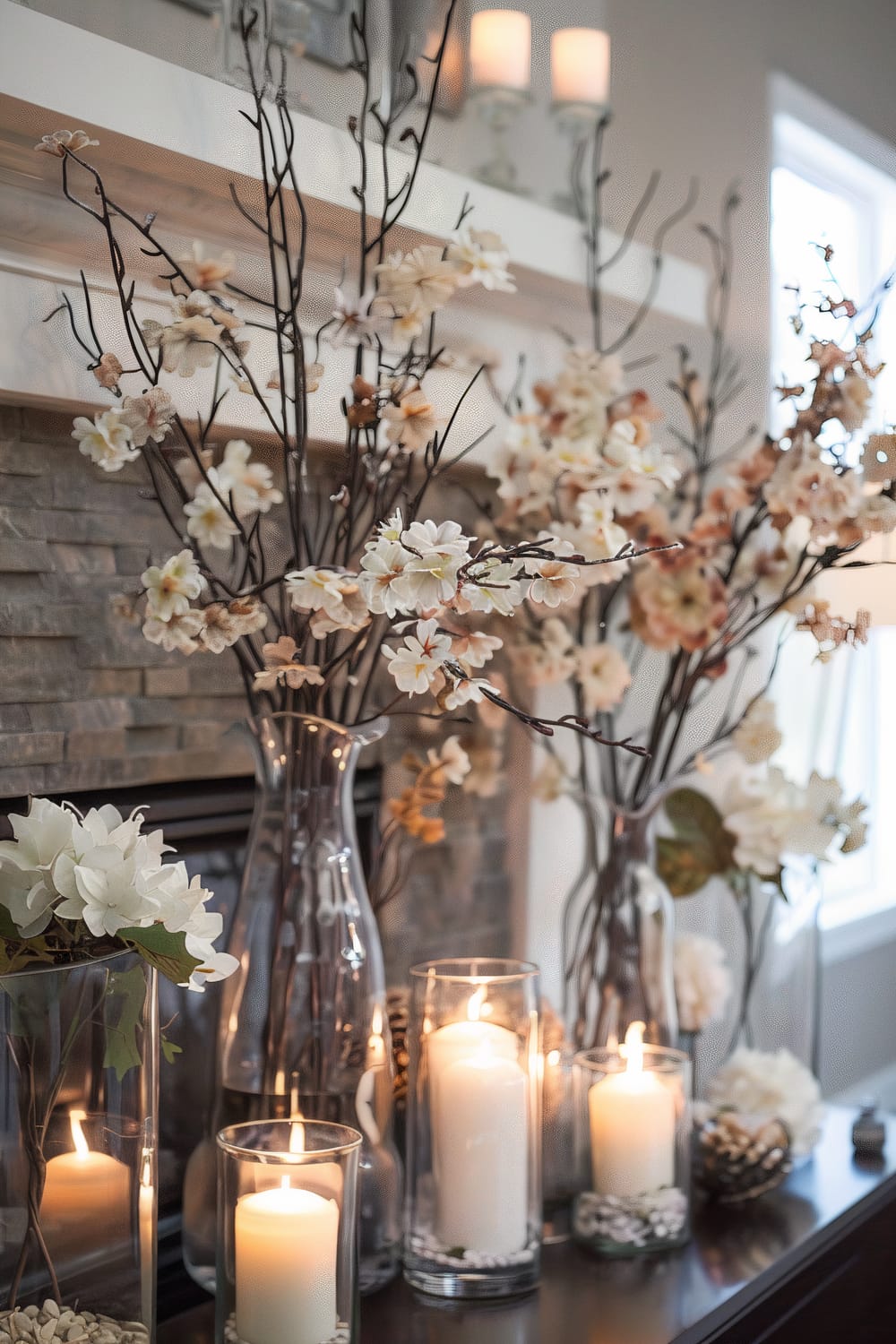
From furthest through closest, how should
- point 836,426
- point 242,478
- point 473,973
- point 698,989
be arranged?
1. point 836,426
2. point 698,989
3. point 473,973
4. point 242,478

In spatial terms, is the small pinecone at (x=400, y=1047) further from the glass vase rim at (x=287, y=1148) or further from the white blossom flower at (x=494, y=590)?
the white blossom flower at (x=494, y=590)

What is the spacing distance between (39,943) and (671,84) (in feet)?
5.30

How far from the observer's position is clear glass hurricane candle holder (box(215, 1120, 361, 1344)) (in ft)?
3.09

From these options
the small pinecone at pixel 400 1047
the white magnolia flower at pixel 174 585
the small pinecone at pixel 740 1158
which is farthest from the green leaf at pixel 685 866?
the white magnolia flower at pixel 174 585

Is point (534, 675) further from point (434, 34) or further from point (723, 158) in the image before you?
point (723, 158)

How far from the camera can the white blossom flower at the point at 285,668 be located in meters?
1.00

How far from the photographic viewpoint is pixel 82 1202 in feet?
2.88

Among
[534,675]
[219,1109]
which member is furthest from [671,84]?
[219,1109]

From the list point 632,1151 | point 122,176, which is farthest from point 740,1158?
point 122,176

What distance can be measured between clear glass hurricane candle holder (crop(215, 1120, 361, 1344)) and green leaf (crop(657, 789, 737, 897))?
0.74 m

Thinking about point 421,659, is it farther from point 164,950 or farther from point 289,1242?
point 289,1242

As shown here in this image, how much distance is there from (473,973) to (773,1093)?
0.51 meters

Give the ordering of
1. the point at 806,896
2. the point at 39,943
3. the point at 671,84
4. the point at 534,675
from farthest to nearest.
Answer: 1. the point at 671,84
2. the point at 806,896
3. the point at 534,675
4. the point at 39,943

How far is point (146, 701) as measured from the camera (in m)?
1.25
